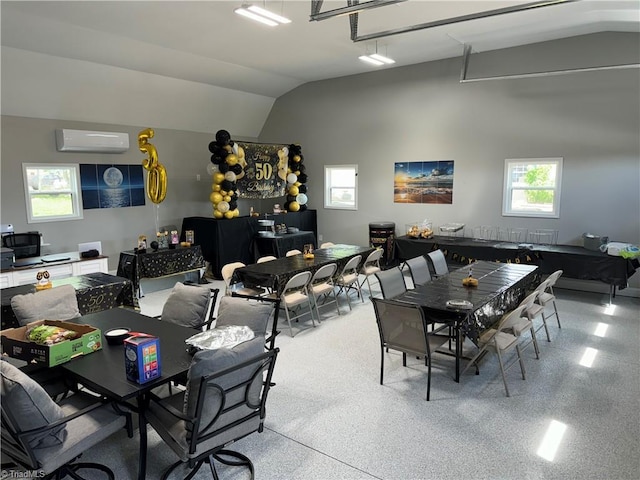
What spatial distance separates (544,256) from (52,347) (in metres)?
6.64

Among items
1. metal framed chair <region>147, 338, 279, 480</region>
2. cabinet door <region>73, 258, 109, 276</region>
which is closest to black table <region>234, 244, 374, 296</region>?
cabinet door <region>73, 258, 109, 276</region>

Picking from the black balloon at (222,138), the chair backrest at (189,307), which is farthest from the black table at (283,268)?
the black balloon at (222,138)

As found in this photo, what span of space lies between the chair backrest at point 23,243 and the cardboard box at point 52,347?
4082mm

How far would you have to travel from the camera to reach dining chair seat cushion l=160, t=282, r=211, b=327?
12.4 ft

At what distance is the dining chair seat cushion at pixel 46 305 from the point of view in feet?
11.3

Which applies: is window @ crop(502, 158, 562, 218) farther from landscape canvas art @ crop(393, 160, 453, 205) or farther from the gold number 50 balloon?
the gold number 50 balloon

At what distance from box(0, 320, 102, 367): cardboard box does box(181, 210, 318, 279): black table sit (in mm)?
5224

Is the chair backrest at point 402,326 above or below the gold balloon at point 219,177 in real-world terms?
below

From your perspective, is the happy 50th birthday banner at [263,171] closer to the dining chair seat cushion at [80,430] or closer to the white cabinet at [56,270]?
A: the white cabinet at [56,270]

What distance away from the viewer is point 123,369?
104 inches

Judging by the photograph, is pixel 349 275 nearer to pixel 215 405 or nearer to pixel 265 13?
pixel 265 13

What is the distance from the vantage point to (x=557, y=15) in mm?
5797

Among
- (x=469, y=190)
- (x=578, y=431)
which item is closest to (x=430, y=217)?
(x=469, y=190)

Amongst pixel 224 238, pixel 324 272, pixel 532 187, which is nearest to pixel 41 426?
pixel 324 272
